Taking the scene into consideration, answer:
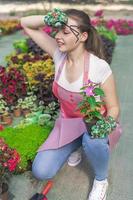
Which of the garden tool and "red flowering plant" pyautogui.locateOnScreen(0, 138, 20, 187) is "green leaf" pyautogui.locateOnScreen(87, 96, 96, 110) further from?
the garden tool

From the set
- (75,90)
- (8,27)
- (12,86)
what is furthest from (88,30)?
(8,27)

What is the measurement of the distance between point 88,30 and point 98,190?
4.07 ft

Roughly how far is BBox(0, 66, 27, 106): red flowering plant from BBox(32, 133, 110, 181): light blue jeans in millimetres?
1782

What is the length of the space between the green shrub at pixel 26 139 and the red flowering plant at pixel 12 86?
112 centimetres

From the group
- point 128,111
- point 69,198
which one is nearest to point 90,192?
point 69,198

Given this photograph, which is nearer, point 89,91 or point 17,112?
point 89,91

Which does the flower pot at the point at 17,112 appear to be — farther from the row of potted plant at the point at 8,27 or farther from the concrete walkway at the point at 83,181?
the row of potted plant at the point at 8,27

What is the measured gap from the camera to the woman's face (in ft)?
10.7

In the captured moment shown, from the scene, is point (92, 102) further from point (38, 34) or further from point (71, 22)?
point (38, 34)

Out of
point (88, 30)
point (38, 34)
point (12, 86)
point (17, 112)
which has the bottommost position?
point (17, 112)

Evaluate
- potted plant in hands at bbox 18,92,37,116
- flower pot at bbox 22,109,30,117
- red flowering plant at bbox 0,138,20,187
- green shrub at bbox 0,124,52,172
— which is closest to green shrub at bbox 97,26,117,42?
potted plant in hands at bbox 18,92,37,116

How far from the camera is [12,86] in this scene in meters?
5.18

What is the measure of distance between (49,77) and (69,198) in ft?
7.30

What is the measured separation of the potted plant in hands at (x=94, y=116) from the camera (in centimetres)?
302
